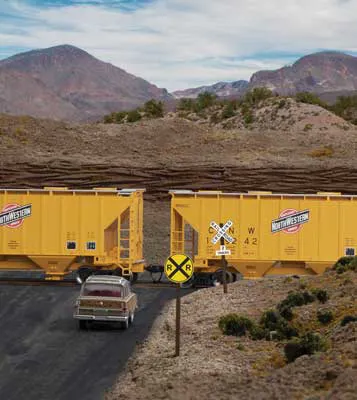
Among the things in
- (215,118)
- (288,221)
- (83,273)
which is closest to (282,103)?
(215,118)

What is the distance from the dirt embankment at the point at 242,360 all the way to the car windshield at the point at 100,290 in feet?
5.66

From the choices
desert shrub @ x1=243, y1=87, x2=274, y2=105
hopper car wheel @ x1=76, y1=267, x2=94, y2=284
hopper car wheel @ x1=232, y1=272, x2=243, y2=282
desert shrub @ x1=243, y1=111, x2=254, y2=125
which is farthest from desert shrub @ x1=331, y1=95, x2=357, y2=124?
hopper car wheel @ x1=76, y1=267, x2=94, y2=284

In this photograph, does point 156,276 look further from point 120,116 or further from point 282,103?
point 282,103

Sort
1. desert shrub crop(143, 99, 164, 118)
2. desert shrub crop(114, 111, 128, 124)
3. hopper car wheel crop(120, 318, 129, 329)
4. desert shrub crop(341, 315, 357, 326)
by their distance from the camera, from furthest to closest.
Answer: desert shrub crop(143, 99, 164, 118) < desert shrub crop(114, 111, 128, 124) < hopper car wheel crop(120, 318, 129, 329) < desert shrub crop(341, 315, 357, 326)

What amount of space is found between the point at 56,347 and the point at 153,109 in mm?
66105

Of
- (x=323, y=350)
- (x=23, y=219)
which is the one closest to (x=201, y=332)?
(x=323, y=350)

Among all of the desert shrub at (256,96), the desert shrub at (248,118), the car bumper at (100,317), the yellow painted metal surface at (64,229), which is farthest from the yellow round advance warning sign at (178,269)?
the desert shrub at (256,96)

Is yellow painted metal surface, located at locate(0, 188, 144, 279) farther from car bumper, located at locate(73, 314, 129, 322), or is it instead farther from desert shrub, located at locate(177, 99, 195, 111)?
desert shrub, located at locate(177, 99, 195, 111)

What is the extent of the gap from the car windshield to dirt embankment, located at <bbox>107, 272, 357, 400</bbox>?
1725 millimetres

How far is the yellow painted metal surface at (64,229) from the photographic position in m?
31.8

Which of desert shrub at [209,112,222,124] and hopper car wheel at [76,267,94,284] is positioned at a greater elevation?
desert shrub at [209,112,222,124]

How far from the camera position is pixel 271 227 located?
31.4 metres

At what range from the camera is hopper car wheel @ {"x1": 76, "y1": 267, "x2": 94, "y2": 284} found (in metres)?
32.0

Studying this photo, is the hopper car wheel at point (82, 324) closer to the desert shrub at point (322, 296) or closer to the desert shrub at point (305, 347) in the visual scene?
the desert shrub at point (322, 296)
